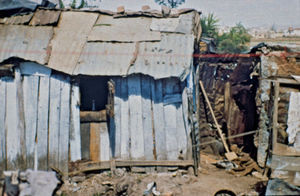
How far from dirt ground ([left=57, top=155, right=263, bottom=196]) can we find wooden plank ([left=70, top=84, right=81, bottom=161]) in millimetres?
620

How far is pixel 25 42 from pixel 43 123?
2096mm

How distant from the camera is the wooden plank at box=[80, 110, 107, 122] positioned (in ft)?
22.3

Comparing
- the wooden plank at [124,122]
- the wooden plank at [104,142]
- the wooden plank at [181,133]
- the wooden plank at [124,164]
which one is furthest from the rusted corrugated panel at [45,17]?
the wooden plank at [181,133]

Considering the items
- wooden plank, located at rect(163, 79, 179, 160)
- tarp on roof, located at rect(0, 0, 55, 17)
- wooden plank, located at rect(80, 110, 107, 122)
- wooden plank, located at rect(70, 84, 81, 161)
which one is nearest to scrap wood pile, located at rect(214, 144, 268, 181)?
wooden plank, located at rect(163, 79, 179, 160)

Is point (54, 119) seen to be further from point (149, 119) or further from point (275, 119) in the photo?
point (275, 119)

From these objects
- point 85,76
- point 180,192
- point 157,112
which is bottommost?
point 180,192

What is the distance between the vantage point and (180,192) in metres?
6.26

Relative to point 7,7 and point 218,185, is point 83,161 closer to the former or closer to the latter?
point 218,185

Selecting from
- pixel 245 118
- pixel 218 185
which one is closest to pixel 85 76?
pixel 218 185

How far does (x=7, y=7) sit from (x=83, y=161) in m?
4.69

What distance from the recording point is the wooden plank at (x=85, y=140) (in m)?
6.87

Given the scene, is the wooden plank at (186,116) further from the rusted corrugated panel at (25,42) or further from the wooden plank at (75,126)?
the rusted corrugated panel at (25,42)

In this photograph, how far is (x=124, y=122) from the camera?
677cm

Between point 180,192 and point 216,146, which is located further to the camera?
point 216,146
